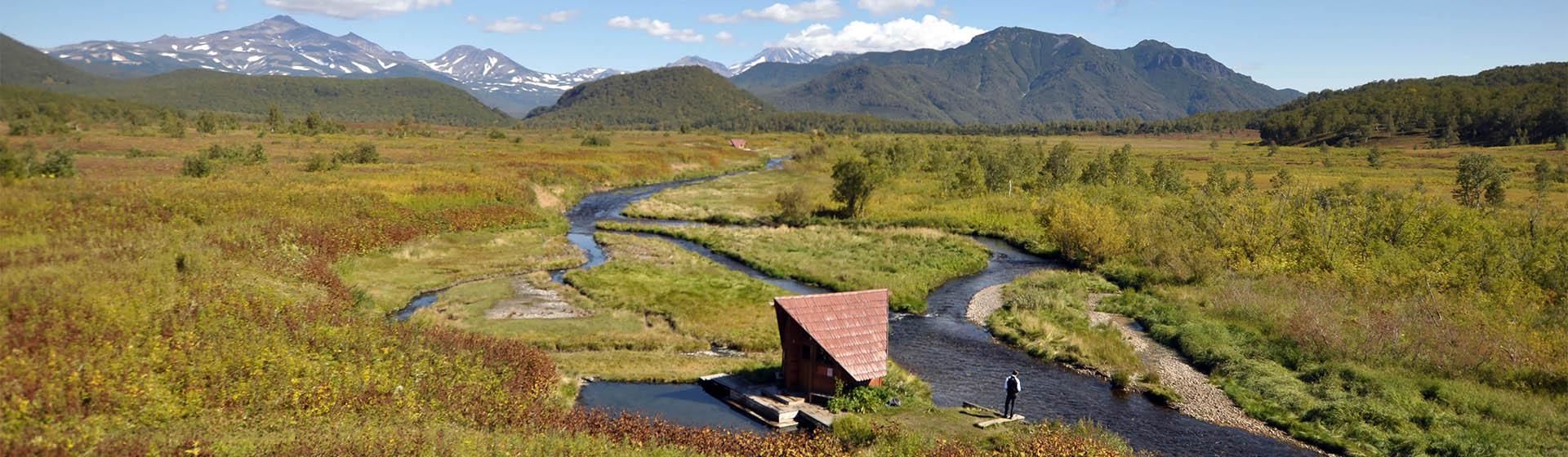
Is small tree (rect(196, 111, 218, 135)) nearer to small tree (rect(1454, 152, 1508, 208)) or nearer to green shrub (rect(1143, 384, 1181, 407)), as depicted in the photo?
green shrub (rect(1143, 384, 1181, 407))

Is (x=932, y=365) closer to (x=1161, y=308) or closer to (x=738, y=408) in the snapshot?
(x=738, y=408)

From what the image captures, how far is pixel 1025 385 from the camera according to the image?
30906 mm

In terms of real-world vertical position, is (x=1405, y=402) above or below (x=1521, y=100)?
below

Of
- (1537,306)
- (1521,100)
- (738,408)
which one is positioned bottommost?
(738,408)

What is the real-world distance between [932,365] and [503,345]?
686 inches

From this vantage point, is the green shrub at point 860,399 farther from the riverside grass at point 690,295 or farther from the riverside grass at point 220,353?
the riverside grass at point 690,295

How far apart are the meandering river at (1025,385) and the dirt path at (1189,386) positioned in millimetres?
636

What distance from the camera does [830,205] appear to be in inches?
3248

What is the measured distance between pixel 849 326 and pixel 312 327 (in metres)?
18.2

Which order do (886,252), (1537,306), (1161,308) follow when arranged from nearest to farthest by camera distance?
(1537,306)
(1161,308)
(886,252)

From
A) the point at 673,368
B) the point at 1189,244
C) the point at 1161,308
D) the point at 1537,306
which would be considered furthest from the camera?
the point at 1189,244

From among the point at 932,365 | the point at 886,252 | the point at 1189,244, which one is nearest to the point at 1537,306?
the point at 1189,244

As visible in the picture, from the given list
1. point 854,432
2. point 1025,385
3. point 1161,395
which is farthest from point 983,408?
point 1161,395

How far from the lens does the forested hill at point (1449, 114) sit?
133000mm
